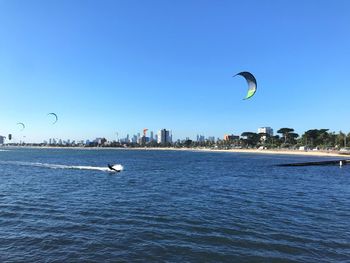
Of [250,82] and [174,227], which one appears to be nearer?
[174,227]

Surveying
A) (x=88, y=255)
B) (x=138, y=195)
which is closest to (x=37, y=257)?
(x=88, y=255)

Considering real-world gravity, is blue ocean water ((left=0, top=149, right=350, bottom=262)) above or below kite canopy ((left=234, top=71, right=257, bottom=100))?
below

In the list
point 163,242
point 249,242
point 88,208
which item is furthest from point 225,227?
Answer: point 88,208

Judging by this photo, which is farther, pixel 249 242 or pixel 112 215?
pixel 112 215

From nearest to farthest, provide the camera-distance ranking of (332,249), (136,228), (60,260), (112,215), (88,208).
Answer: (60,260) < (332,249) < (136,228) < (112,215) < (88,208)

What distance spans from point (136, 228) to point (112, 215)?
3856 mm

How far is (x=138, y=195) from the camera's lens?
3036 centimetres

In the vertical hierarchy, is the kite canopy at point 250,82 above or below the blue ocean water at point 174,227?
above

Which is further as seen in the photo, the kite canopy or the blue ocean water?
the kite canopy

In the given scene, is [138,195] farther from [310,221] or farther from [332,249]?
[332,249]

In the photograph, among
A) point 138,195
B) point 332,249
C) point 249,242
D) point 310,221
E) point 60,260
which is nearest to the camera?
point 60,260

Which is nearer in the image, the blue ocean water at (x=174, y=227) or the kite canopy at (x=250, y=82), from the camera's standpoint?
the blue ocean water at (x=174, y=227)

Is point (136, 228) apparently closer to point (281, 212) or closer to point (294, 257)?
point (294, 257)

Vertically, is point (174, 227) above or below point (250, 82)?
below
